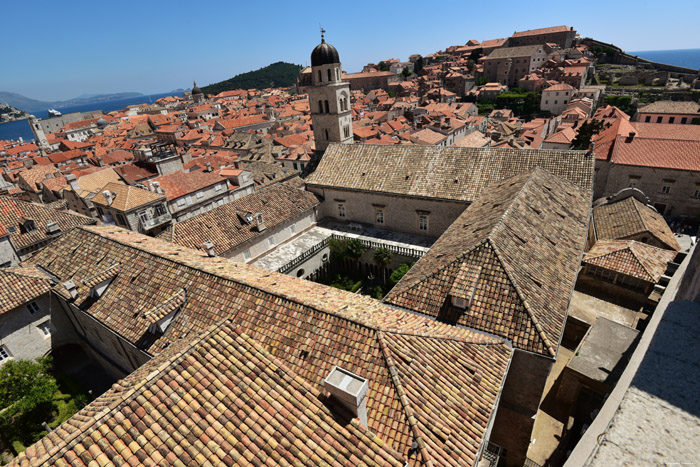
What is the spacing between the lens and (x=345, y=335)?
11000mm

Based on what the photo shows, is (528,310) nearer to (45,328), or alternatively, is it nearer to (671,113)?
(45,328)

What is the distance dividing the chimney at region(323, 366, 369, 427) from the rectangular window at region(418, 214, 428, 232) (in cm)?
2156

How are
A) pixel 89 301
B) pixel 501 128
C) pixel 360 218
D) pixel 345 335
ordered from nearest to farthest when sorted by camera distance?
pixel 345 335 → pixel 89 301 → pixel 360 218 → pixel 501 128

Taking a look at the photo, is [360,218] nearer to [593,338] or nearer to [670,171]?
[593,338]

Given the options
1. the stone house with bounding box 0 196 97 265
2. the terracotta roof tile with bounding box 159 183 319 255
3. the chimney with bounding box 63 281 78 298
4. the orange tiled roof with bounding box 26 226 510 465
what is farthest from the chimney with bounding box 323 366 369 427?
the stone house with bounding box 0 196 97 265

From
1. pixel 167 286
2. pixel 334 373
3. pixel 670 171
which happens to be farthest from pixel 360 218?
pixel 670 171

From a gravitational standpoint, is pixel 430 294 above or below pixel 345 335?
below

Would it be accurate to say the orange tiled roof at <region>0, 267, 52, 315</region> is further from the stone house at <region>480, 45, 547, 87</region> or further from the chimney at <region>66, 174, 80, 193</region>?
the stone house at <region>480, 45, 547, 87</region>

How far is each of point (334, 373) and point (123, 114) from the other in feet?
752

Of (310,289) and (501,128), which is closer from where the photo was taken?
(310,289)

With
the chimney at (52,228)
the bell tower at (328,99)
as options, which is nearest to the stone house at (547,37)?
the bell tower at (328,99)

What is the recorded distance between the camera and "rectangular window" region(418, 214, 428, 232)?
1119 inches

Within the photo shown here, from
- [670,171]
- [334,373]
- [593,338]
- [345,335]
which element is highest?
[334,373]

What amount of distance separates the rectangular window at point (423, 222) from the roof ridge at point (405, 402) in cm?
1906
